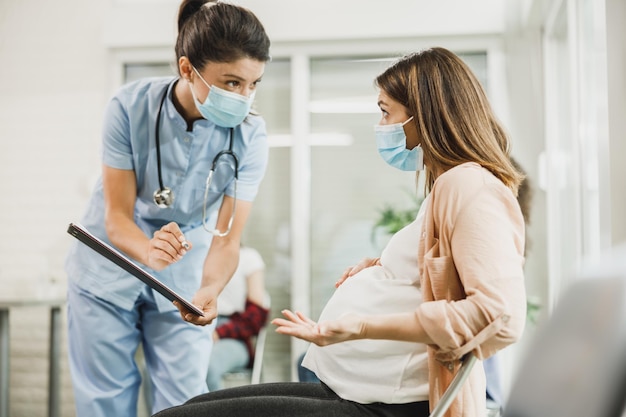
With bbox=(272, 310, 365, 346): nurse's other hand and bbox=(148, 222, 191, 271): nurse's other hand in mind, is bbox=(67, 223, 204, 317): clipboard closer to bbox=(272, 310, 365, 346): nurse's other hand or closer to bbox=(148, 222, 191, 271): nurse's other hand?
bbox=(148, 222, 191, 271): nurse's other hand

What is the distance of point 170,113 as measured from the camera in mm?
1606

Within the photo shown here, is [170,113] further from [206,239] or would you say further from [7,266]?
[7,266]

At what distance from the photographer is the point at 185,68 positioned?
1.54 metres

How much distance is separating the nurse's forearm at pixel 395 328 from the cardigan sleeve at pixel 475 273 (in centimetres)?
1

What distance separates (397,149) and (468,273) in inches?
14.6

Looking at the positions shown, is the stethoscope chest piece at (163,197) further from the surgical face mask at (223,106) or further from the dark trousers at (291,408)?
the dark trousers at (291,408)

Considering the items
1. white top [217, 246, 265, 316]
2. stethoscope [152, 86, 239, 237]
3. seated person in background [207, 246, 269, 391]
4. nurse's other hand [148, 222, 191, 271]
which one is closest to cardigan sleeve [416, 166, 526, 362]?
nurse's other hand [148, 222, 191, 271]

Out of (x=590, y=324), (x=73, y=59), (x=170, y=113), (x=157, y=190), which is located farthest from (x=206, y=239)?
(x=73, y=59)

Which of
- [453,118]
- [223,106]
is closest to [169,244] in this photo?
[223,106]

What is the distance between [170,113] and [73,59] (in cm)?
247

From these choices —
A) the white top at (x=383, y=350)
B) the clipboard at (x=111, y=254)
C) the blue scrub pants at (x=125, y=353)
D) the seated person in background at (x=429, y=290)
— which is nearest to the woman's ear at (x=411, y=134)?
the seated person in background at (x=429, y=290)

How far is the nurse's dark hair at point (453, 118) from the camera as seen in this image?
1093mm

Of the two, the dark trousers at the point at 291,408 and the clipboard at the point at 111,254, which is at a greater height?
the clipboard at the point at 111,254

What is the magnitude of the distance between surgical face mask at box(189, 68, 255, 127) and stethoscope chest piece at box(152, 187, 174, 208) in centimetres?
20
